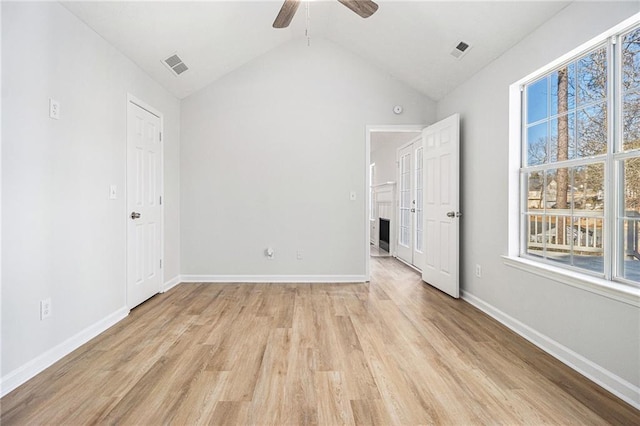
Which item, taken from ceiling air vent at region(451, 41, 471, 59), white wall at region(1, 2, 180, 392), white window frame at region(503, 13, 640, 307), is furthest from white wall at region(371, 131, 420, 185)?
white wall at region(1, 2, 180, 392)

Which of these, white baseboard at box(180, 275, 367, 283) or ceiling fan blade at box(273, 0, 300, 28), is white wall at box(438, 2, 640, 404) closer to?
white baseboard at box(180, 275, 367, 283)

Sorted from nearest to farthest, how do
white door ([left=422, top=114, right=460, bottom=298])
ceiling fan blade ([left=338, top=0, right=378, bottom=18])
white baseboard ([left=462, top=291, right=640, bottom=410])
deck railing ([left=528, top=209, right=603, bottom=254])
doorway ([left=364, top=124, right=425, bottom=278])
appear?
white baseboard ([left=462, top=291, right=640, bottom=410])
deck railing ([left=528, top=209, right=603, bottom=254])
ceiling fan blade ([left=338, top=0, right=378, bottom=18])
white door ([left=422, top=114, right=460, bottom=298])
doorway ([left=364, top=124, right=425, bottom=278])

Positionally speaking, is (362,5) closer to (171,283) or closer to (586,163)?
(586,163)

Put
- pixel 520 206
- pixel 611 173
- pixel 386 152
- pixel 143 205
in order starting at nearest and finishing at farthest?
pixel 611 173 < pixel 520 206 < pixel 143 205 < pixel 386 152

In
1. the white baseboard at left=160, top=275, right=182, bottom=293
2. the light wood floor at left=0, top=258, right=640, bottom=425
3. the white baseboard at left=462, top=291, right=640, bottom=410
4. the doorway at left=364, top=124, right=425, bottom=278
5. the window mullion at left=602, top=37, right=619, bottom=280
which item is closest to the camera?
the light wood floor at left=0, top=258, right=640, bottom=425

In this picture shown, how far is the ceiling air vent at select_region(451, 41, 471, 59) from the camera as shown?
3029 millimetres

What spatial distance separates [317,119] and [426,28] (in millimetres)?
1644

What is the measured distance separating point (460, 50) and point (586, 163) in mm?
1643

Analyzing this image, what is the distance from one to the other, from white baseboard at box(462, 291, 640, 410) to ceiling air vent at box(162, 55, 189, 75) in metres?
4.00

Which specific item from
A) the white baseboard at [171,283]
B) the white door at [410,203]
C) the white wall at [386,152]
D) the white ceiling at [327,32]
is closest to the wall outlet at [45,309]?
the white baseboard at [171,283]

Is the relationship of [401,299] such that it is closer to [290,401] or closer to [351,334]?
[351,334]

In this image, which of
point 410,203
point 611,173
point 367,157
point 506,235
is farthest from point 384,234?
point 611,173

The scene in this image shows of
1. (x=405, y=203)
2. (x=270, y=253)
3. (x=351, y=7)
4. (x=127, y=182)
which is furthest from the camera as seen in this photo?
(x=405, y=203)

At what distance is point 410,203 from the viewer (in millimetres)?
5492
